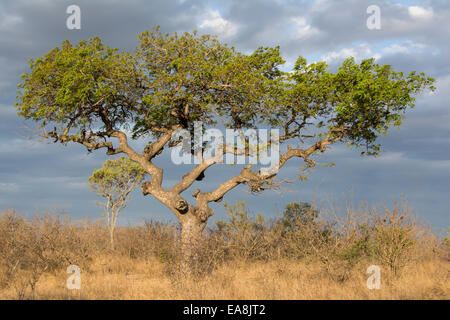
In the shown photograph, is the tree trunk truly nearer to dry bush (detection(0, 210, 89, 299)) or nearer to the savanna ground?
the savanna ground

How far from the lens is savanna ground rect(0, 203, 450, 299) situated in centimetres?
1233

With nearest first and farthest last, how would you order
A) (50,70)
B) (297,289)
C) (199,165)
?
(297,289) → (50,70) → (199,165)

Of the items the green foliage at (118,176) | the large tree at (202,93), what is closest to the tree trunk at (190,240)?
the large tree at (202,93)

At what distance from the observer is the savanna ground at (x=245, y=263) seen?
12333mm

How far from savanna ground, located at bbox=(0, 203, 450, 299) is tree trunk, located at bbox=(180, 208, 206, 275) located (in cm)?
11

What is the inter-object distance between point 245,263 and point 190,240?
4.93 metres

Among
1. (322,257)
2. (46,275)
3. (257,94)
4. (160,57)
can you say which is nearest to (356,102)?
(257,94)

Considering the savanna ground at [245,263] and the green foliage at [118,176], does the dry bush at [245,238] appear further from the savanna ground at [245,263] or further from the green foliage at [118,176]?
the green foliage at [118,176]

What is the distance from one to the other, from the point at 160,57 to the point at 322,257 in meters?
10.6

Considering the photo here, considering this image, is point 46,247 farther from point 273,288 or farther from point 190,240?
point 273,288

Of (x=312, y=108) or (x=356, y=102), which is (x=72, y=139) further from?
(x=356, y=102)

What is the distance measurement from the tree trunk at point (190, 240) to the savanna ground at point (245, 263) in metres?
0.11

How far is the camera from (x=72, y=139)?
19.0m
